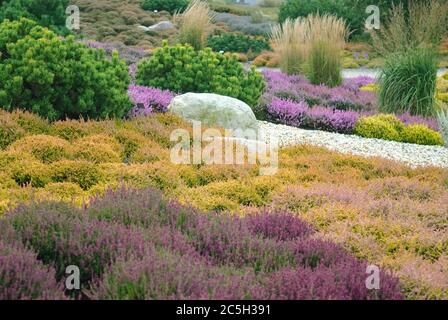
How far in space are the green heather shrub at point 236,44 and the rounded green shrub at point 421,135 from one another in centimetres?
1445

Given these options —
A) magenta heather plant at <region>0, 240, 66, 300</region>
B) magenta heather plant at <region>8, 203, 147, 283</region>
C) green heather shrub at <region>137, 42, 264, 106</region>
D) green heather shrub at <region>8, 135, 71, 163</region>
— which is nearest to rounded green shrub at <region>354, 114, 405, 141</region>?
green heather shrub at <region>137, 42, 264, 106</region>

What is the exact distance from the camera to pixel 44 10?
15961mm

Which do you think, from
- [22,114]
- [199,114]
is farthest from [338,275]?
[199,114]

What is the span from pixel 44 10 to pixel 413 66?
29.9 ft

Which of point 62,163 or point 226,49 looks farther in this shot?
point 226,49

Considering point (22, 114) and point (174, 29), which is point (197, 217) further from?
point (174, 29)

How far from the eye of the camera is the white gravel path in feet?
30.5

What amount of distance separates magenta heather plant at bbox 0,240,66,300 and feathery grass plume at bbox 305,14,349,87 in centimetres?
1151

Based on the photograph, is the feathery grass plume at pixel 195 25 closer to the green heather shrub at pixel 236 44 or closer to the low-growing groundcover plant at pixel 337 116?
the low-growing groundcover plant at pixel 337 116

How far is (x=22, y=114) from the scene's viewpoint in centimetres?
763

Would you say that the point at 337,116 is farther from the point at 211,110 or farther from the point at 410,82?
the point at 211,110

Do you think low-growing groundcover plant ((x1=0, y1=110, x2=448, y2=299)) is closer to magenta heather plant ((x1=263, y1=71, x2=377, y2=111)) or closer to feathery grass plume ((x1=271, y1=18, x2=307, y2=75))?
magenta heather plant ((x1=263, y1=71, x2=377, y2=111))

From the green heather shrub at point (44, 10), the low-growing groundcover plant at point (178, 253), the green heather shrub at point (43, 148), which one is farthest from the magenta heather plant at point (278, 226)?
the green heather shrub at point (44, 10)
